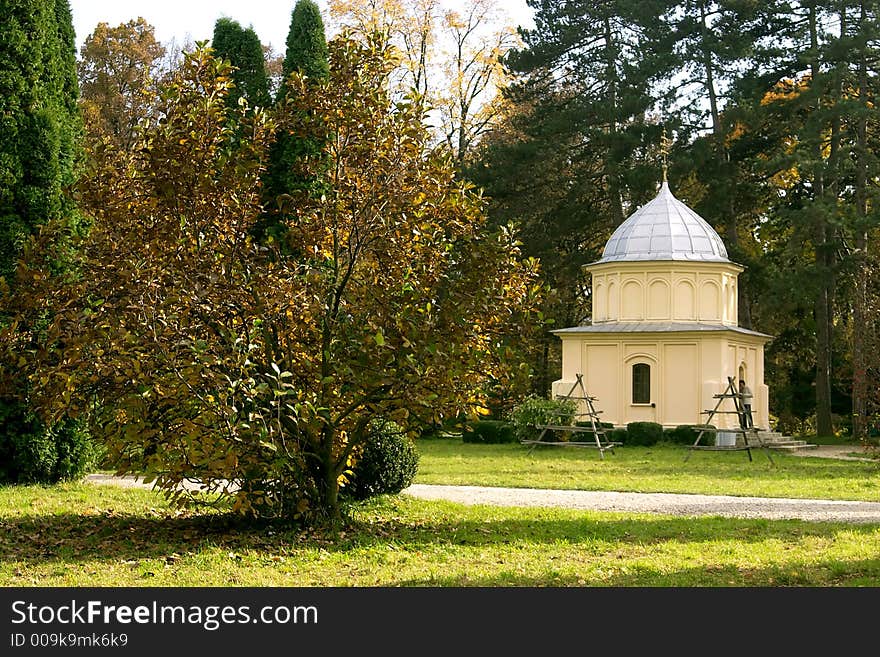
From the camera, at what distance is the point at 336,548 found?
34.0 ft

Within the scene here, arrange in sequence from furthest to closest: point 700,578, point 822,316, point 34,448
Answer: point 822,316
point 34,448
point 700,578

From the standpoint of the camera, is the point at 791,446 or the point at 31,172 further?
the point at 791,446

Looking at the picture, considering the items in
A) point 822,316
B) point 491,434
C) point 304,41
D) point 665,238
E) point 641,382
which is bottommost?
point 491,434

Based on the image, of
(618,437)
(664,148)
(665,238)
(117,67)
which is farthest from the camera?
(117,67)

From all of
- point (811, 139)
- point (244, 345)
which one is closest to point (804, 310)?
point (811, 139)

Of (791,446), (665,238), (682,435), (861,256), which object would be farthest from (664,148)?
(791,446)

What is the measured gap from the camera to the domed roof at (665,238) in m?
31.8

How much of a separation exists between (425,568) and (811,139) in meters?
25.6

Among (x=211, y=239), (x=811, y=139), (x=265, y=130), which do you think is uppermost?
(x=811, y=139)

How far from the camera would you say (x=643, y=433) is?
93.9ft

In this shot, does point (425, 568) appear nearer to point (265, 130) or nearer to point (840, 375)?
point (265, 130)

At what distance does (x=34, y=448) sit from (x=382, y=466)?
16.2 feet

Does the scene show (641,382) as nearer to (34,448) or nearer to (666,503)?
(666,503)

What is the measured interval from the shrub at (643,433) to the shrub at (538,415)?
173 centimetres
